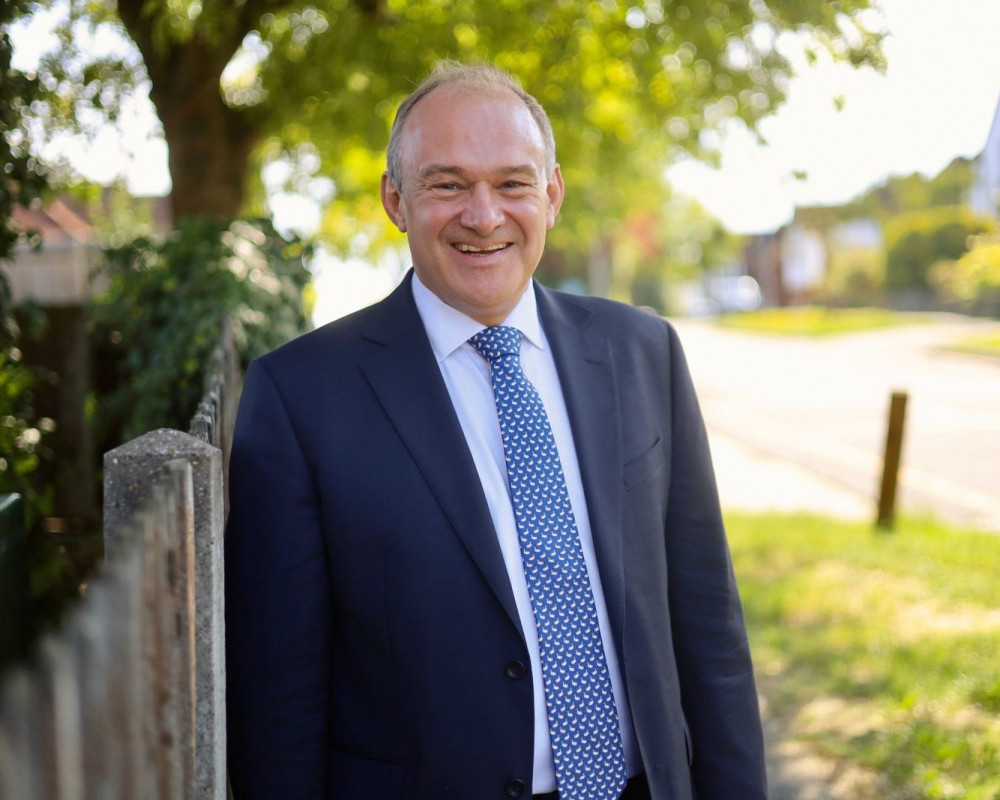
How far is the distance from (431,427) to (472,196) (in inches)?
20.2

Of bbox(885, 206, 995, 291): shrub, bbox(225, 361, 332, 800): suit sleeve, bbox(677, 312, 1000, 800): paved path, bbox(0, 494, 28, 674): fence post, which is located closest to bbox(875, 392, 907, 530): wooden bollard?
bbox(677, 312, 1000, 800): paved path

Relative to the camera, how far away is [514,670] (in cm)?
204

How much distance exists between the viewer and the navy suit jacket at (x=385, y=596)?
2.05 metres

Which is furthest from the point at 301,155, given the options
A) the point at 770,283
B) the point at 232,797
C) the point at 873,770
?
the point at 770,283

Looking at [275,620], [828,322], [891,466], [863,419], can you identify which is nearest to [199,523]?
[275,620]

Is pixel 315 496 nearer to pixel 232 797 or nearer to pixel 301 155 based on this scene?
pixel 232 797

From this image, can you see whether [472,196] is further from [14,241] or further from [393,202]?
[14,241]

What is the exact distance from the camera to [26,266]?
349 inches

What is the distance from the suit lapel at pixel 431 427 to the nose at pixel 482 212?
0.80 ft

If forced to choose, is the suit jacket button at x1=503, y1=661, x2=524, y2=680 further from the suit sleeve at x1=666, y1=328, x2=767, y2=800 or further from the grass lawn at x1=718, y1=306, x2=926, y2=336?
the grass lawn at x1=718, y1=306, x2=926, y2=336

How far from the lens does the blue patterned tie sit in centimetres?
208

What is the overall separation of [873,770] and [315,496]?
10.1 feet

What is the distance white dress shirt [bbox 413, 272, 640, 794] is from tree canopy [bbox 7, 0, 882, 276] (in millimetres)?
3422

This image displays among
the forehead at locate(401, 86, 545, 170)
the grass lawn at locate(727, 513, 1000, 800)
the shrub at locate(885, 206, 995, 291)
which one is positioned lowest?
the grass lawn at locate(727, 513, 1000, 800)
